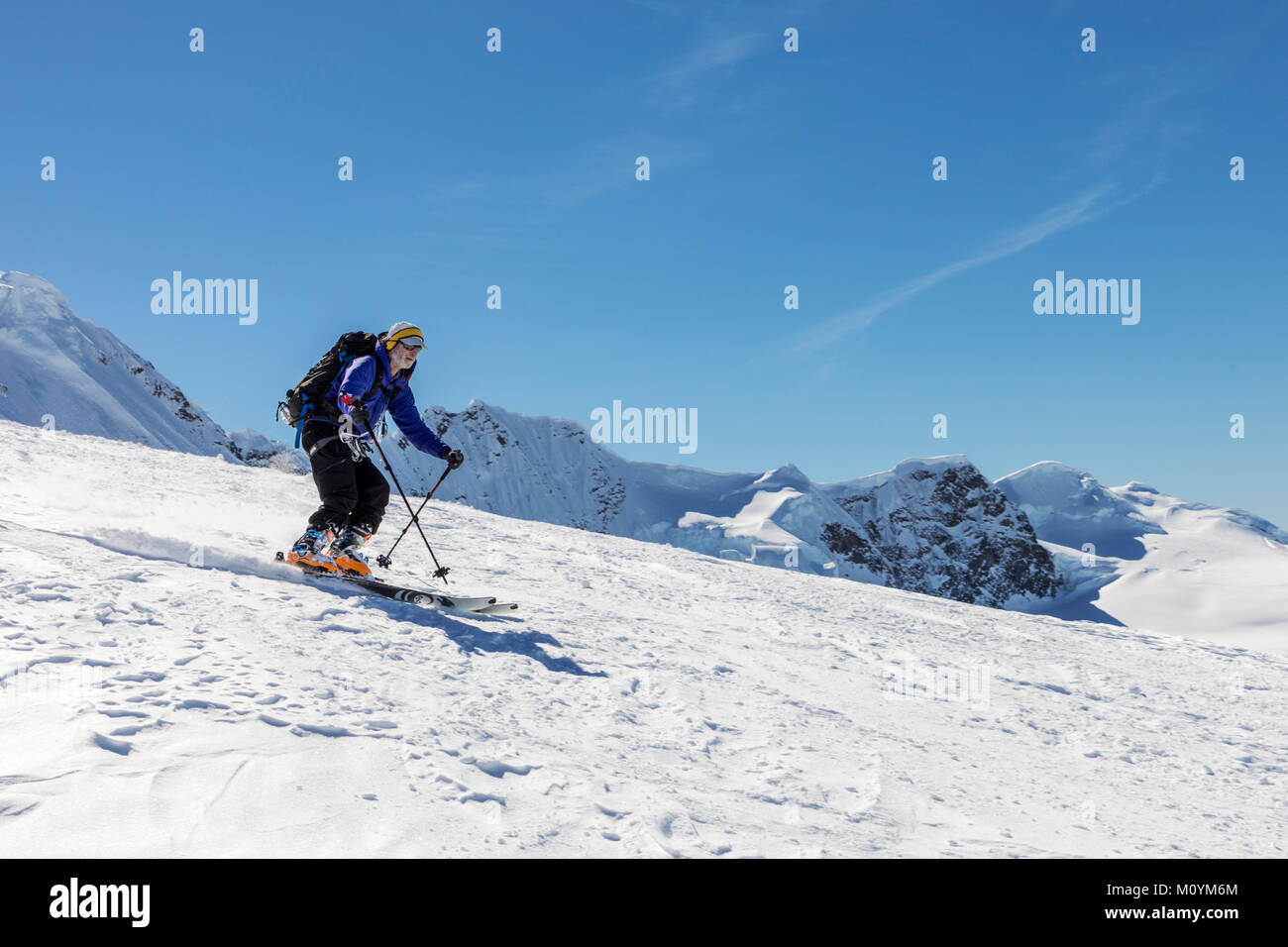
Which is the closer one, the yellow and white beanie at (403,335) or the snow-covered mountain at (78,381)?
the yellow and white beanie at (403,335)

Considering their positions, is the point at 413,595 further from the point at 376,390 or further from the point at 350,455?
the point at 376,390

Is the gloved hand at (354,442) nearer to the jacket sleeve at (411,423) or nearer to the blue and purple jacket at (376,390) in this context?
the blue and purple jacket at (376,390)

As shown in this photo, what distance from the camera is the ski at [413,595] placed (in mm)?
6801

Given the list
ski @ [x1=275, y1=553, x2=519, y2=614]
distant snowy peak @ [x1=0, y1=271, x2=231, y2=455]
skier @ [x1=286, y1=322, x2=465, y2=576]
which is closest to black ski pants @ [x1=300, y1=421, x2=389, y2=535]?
skier @ [x1=286, y1=322, x2=465, y2=576]

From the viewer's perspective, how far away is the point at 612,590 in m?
9.38

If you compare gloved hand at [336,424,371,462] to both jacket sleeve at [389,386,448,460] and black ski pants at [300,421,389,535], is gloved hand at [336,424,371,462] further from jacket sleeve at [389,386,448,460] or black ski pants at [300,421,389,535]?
jacket sleeve at [389,386,448,460]

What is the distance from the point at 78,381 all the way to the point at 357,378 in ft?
494

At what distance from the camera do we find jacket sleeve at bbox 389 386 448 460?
7.64 meters

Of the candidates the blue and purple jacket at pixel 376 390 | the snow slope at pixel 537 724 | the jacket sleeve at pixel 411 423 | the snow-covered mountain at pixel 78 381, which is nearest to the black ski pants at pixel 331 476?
the blue and purple jacket at pixel 376 390

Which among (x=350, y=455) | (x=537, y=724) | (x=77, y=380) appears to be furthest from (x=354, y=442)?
(x=77, y=380)

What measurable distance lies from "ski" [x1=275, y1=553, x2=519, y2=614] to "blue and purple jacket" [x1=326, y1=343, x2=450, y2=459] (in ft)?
4.37

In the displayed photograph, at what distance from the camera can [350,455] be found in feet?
23.6

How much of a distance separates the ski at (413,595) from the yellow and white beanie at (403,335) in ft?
6.98
